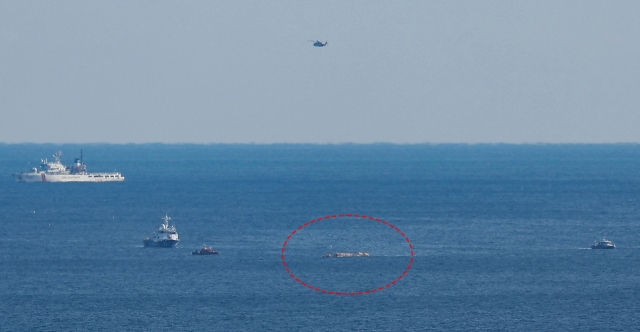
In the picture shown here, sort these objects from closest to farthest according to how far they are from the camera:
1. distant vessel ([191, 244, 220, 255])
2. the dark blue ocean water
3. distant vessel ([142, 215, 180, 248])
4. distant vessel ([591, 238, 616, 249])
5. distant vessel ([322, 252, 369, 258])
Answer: the dark blue ocean water → distant vessel ([322, 252, 369, 258]) → distant vessel ([191, 244, 220, 255]) → distant vessel ([142, 215, 180, 248]) → distant vessel ([591, 238, 616, 249])

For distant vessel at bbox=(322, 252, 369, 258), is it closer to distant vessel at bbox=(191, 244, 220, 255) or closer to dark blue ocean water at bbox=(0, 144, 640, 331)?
dark blue ocean water at bbox=(0, 144, 640, 331)

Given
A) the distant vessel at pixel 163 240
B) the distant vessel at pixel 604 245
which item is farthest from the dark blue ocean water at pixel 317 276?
the distant vessel at pixel 163 240

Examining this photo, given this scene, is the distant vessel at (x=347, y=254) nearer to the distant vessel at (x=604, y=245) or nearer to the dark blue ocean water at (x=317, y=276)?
the dark blue ocean water at (x=317, y=276)

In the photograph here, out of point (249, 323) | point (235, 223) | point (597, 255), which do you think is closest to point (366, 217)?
point (235, 223)

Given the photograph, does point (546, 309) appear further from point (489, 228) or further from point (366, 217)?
point (366, 217)

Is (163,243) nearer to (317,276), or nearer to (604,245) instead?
(317,276)

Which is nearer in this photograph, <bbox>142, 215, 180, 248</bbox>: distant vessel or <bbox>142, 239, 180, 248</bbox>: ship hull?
<bbox>142, 239, 180, 248</bbox>: ship hull

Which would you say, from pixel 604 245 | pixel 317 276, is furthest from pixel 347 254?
pixel 604 245

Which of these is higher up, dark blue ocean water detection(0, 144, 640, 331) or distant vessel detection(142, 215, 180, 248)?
distant vessel detection(142, 215, 180, 248)

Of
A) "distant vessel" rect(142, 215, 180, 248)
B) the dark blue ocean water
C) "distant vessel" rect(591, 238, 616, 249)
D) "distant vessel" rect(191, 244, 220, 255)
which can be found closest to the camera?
the dark blue ocean water

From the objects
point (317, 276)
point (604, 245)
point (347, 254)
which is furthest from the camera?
point (604, 245)

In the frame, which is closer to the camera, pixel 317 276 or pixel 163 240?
pixel 317 276

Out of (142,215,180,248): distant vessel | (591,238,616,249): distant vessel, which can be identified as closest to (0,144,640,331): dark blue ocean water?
(591,238,616,249): distant vessel
